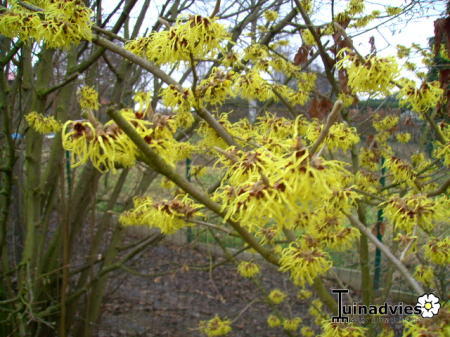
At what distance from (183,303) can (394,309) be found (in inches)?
146

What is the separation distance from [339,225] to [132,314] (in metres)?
3.71

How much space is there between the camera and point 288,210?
0.92 m

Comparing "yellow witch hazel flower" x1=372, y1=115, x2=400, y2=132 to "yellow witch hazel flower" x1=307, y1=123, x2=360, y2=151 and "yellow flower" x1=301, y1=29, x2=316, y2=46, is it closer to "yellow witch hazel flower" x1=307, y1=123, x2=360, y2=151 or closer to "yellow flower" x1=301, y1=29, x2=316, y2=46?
"yellow flower" x1=301, y1=29, x2=316, y2=46

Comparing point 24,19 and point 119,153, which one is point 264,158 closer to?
point 119,153

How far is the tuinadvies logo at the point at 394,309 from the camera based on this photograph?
1.56 m

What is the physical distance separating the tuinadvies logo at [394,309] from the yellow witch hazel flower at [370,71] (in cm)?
93

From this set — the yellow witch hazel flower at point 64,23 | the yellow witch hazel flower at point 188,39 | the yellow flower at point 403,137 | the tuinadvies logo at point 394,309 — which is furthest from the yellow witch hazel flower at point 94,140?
the yellow flower at point 403,137

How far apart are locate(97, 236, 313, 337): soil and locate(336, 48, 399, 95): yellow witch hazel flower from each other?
2.97 metres

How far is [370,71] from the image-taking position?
1.79 m

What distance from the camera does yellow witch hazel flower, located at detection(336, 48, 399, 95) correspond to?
5.88 feet

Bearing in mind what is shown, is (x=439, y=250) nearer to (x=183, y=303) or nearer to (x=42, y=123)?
(x=42, y=123)

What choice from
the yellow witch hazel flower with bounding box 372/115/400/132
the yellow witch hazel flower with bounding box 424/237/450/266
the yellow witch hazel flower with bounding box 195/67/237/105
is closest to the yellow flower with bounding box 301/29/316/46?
the yellow witch hazel flower with bounding box 372/115/400/132

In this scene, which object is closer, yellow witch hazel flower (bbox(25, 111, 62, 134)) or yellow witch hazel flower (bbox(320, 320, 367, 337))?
yellow witch hazel flower (bbox(320, 320, 367, 337))

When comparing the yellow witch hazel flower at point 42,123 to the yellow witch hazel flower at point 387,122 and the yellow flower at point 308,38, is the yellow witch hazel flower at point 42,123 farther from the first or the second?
the yellow witch hazel flower at point 387,122
